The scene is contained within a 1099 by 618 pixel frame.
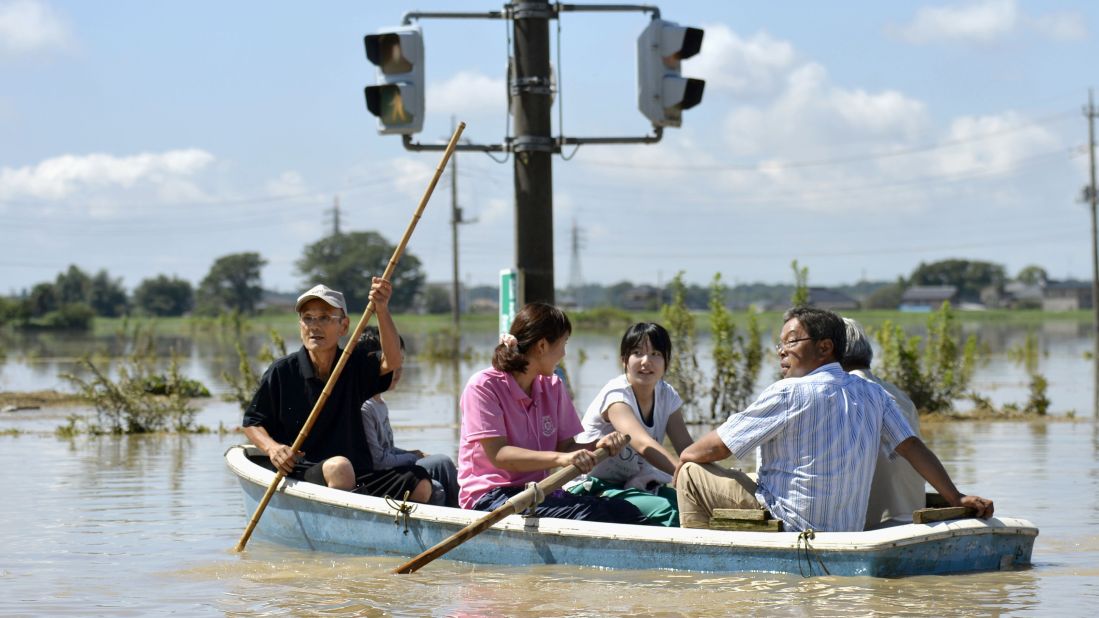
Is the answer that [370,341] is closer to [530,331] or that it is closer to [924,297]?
[530,331]

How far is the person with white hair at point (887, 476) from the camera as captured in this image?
24.3 feet

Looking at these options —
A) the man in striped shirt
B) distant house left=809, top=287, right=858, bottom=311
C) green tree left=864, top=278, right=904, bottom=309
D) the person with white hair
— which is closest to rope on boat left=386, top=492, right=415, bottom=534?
the man in striped shirt

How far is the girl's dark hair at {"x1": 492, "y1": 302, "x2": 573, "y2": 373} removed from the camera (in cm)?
751

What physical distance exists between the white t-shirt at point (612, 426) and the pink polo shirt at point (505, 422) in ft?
0.30

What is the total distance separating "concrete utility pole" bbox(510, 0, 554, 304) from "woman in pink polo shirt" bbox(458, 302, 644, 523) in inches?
91.7

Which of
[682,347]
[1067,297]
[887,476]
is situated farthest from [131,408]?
[1067,297]

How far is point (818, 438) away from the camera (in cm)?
678

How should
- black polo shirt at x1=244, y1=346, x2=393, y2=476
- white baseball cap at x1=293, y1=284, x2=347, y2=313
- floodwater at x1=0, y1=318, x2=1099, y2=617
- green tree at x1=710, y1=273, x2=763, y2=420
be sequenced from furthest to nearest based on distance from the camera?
green tree at x1=710, y1=273, x2=763, y2=420, black polo shirt at x1=244, y1=346, x2=393, y2=476, white baseball cap at x1=293, y1=284, x2=347, y2=313, floodwater at x1=0, y1=318, x2=1099, y2=617

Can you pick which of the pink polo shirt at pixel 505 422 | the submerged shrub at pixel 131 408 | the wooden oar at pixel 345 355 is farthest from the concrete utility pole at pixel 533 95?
the submerged shrub at pixel 131 408

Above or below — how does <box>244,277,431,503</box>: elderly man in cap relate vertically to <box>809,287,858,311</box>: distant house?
below

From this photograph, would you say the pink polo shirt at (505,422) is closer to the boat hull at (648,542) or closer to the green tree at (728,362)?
the boat hull at (648,542)

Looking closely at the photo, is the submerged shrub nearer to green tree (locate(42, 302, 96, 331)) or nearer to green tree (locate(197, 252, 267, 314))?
green tree (locate(42, 302, 96, 331))

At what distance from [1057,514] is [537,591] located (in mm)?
4464

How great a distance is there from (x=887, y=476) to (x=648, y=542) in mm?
1295
